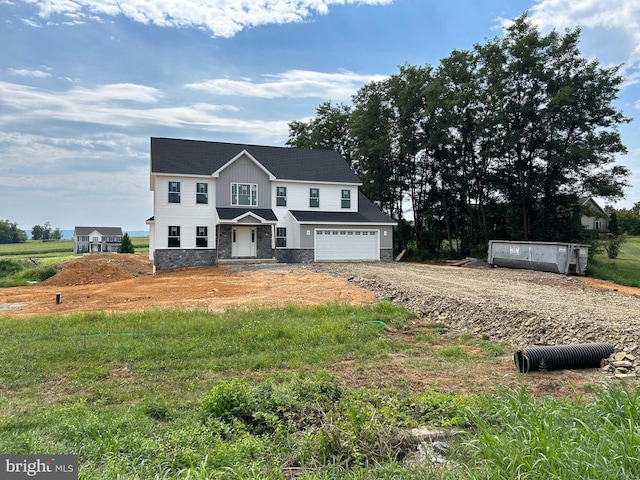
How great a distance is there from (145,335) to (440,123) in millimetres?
28465

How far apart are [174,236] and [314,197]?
9757 millimetres

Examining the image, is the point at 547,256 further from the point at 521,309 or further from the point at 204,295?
the point at 204,295

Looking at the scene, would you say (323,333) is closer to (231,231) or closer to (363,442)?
(363,442)

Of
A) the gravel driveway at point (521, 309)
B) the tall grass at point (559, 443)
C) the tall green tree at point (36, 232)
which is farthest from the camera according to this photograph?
the tall green tree at point (36, 232)

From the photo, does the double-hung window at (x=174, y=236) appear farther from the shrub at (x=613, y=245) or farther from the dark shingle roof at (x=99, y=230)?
the dark shingle roof at (x=99, y=230)

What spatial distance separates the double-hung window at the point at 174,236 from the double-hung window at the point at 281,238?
247 inches

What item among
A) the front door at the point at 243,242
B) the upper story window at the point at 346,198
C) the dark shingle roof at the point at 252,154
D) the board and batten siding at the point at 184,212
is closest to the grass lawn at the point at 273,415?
the board and batten siding at the point at 184,212

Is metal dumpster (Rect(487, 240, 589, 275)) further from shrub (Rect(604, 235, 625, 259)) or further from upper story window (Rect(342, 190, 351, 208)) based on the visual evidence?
upper story window (Rect(342, 190, 351, 208))

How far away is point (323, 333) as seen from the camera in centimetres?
806

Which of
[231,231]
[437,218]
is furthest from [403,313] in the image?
[437,218]

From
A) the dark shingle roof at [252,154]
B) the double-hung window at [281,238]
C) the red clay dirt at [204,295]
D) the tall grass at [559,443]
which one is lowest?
the red clay dirt at [204,295]

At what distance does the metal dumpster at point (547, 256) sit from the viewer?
19.5 metres

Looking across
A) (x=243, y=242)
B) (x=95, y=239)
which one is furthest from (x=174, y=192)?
(x=95, y=239)

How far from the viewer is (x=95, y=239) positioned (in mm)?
77688
